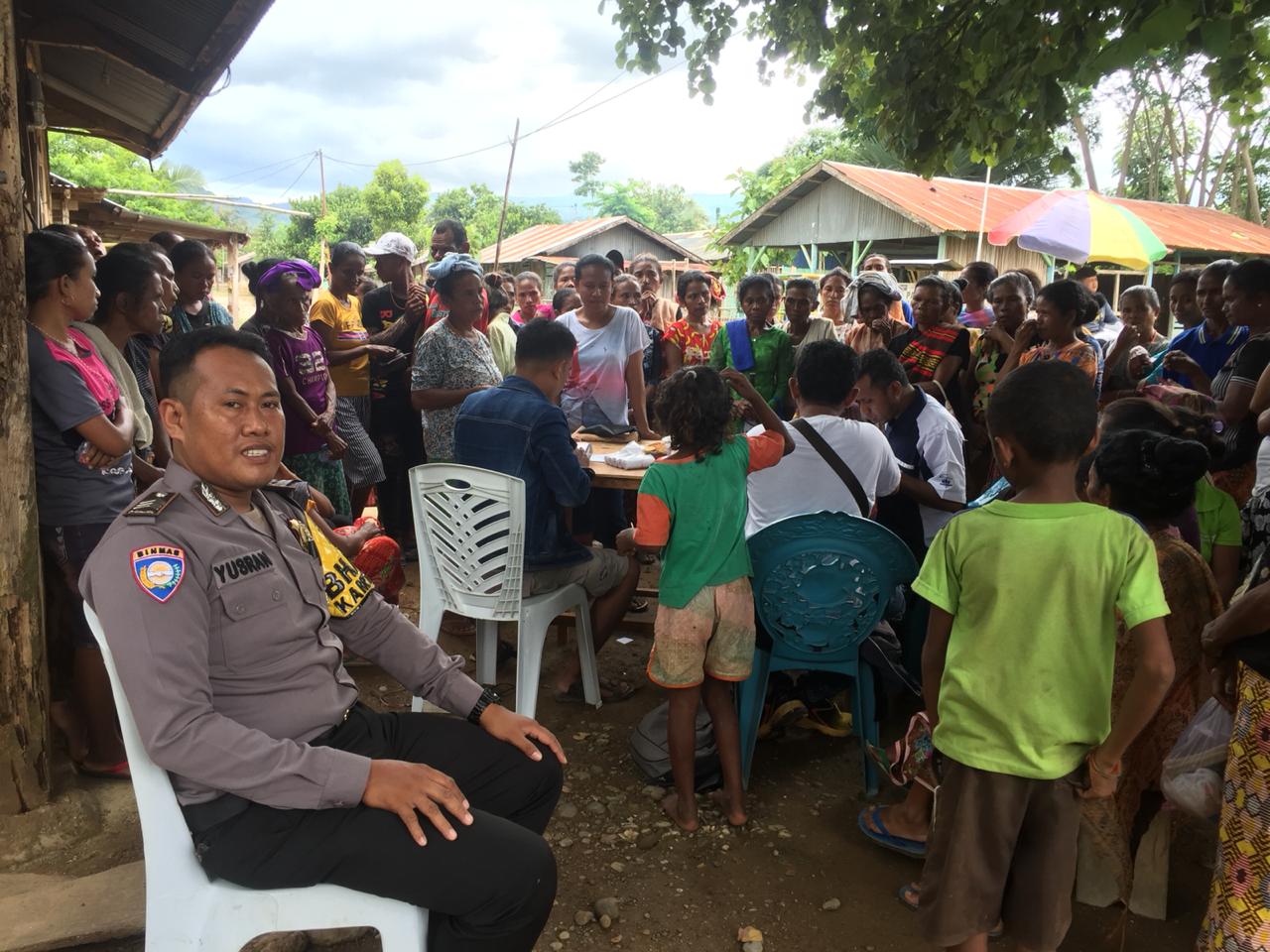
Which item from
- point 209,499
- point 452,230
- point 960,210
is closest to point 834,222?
point 960,210

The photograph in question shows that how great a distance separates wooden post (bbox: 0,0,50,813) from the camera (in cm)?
254

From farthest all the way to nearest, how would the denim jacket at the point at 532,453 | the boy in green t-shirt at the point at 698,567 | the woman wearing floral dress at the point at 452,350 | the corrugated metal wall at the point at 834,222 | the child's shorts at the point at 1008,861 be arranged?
the corrugated metal wall at the point at 834,222 < the woman wearing floral dress at the point at 452,350 < the denim jacket at the point at 532,453 < the boy in green t-shirt at the point at 698,567 < the child's shorts at the point at 1008,861

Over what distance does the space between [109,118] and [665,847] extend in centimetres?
812

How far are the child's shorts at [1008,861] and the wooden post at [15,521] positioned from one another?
2.67 meters

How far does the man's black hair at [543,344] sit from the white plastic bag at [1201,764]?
244 centimetres

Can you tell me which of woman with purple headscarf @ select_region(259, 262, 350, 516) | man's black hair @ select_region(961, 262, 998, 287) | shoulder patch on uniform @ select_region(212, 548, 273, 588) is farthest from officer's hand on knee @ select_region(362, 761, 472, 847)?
man's black hair @ select_region(961, 262, 998, 287)

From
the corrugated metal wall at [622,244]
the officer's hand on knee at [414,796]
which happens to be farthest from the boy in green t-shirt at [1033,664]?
the corrugated metal wall at [622,244]

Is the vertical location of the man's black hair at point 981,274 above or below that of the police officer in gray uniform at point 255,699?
above

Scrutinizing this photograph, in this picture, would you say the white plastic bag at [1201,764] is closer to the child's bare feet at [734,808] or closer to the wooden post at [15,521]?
the child's bare feet at [734,808]

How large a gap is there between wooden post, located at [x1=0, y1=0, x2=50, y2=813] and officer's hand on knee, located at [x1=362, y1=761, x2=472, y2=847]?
1.62 metres

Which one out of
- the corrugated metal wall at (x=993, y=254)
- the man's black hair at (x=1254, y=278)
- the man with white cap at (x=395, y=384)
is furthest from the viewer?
the corrugated metal wall at (x=993, y=254)

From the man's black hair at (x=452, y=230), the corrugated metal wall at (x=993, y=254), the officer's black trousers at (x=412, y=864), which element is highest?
the corrugated metal wall at (x=993, y=254)

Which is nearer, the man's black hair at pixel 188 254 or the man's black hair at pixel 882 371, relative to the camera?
the man's black hair at pixel 882 371

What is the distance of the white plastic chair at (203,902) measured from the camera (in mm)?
A: 1642
